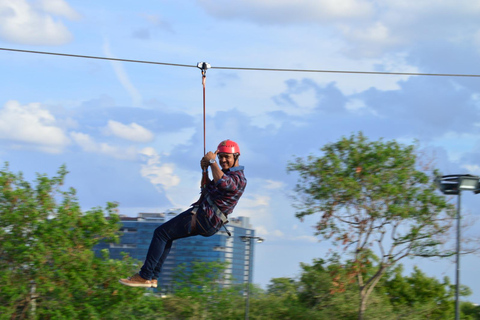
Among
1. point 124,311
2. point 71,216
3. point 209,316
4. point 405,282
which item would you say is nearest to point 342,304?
point 405,282

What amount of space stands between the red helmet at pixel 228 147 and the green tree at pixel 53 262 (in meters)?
8.26

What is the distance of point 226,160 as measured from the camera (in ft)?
19.5

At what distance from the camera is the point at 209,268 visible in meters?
15.5

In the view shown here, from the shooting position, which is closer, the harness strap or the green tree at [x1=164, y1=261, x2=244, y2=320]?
the harness strap

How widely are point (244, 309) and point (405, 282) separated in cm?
481

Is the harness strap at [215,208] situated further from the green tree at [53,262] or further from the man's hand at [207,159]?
the green tree at [53,262]

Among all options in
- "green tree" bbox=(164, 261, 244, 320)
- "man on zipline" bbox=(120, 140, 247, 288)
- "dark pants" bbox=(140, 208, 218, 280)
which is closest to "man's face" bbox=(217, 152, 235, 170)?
"man on zipline" bbox=(120, 140, 247, 288)

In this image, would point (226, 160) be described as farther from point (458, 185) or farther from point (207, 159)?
point (458, 185)

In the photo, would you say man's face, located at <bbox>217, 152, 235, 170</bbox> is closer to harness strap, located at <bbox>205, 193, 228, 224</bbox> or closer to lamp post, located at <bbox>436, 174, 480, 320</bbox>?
harness strap, located at <bbox>205, 193, 228, 224</bbox>

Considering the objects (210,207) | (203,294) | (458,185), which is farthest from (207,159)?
(203,294)

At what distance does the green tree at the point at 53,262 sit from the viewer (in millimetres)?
Answer: 13117

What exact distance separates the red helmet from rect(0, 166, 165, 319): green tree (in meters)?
8.26

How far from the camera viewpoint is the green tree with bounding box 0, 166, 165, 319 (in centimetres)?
1312

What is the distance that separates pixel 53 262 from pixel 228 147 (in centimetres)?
881
